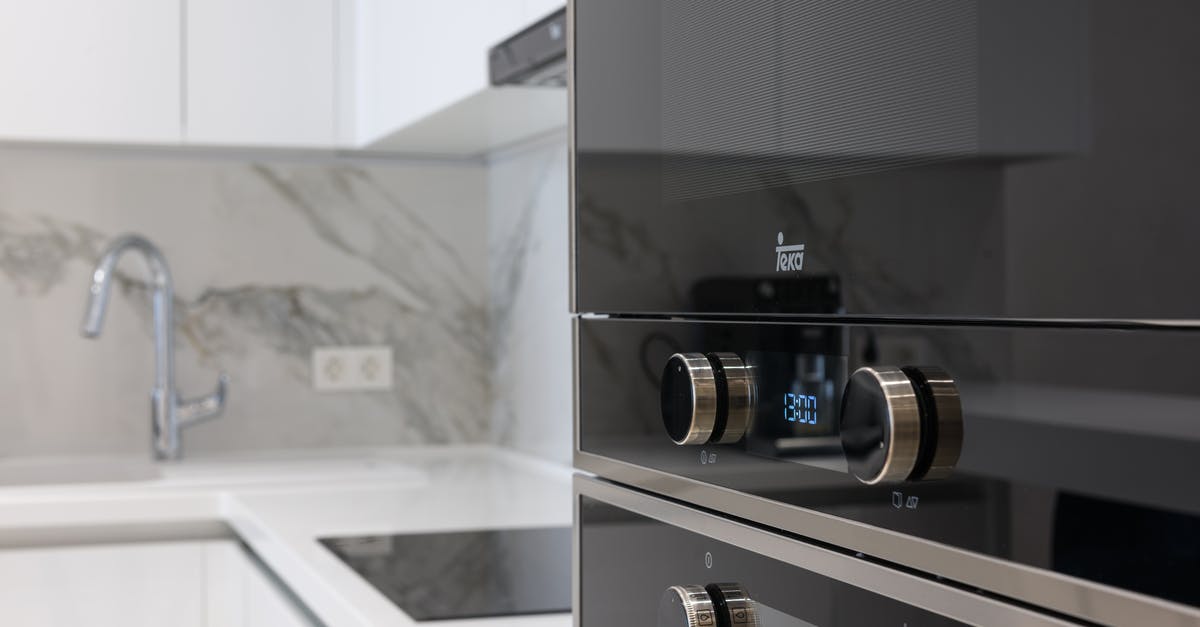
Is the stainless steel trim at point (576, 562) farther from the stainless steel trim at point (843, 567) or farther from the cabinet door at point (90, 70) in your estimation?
the cabinet door at point (90, 70)

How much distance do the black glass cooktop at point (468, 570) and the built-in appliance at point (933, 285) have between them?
0.55 metres

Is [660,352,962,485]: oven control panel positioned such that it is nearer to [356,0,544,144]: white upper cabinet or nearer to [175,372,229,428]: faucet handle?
[356,0,544,144]: white upper cabinet

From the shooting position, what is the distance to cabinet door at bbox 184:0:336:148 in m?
2.36

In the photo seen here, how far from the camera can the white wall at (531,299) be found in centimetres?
238

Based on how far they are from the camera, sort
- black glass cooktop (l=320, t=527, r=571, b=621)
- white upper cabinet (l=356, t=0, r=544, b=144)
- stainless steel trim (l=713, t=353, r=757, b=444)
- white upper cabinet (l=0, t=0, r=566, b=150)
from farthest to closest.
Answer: white upper cabinet (l=0, t=0, r=566, b=150), white upper cabinet (l=356, t=0, r=544, b=144), black glass cooktop (l=320, t=527, r=571, b=621), stainless steel trim (l=713, t=353, r=757, b=444)

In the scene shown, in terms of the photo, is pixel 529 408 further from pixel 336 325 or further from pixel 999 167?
pixel 999 167

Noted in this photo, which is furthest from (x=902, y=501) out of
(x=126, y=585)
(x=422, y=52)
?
(x=126, y=585)

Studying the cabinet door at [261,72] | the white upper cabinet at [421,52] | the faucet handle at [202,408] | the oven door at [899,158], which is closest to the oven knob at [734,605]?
the oven door at [899,158]

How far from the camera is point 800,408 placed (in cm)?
58

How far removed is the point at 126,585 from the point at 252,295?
2.47ft

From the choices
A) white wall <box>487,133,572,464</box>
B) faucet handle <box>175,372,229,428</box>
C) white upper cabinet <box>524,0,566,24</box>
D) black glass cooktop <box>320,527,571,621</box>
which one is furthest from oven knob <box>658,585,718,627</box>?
faucet handle <box>175,372,229,428</box>

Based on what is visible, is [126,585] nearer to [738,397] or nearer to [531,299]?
[531,299]

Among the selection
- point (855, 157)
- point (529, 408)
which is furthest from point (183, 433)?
point (855, 157)

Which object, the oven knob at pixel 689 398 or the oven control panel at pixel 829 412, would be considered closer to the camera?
the oven control panel at pixel 829 412
